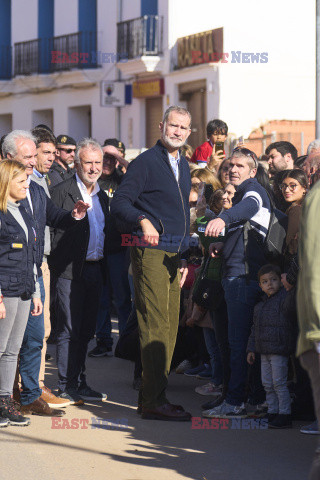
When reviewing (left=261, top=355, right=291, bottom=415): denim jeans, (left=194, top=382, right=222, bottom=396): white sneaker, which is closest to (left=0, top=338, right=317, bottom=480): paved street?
(left=261, top=355, right=291, bottom=415): denim jeans

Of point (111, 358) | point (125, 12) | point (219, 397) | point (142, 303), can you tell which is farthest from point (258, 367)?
point (125, 12)

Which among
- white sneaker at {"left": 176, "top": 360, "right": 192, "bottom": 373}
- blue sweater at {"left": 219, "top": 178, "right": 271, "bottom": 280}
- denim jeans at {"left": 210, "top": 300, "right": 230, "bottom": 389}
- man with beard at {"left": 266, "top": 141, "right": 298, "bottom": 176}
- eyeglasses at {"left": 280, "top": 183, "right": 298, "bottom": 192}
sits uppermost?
man with beard at {"left": 266, "top": 141, "right": 298, "bottom": 176}

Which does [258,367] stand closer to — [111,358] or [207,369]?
[207,369]

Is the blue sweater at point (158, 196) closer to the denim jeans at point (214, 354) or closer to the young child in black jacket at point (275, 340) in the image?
the young child in black jacket at point (275, 340)

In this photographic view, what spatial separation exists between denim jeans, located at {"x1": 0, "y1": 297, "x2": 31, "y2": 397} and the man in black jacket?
28cm

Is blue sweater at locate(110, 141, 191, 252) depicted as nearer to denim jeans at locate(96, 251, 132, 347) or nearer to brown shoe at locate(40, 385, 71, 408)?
brown shoe at locate(40, 385, 71, 408)

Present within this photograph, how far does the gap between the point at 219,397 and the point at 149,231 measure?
1636 mm

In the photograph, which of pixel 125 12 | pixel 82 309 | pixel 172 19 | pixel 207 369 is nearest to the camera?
pixel 82 309

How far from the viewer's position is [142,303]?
766cm

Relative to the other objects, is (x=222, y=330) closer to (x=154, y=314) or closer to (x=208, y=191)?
(x=154, y=314)

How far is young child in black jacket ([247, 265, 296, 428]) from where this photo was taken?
741cm

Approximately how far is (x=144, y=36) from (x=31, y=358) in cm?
1906

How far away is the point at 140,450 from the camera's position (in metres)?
6.85

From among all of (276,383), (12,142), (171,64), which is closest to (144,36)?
(171,64)
